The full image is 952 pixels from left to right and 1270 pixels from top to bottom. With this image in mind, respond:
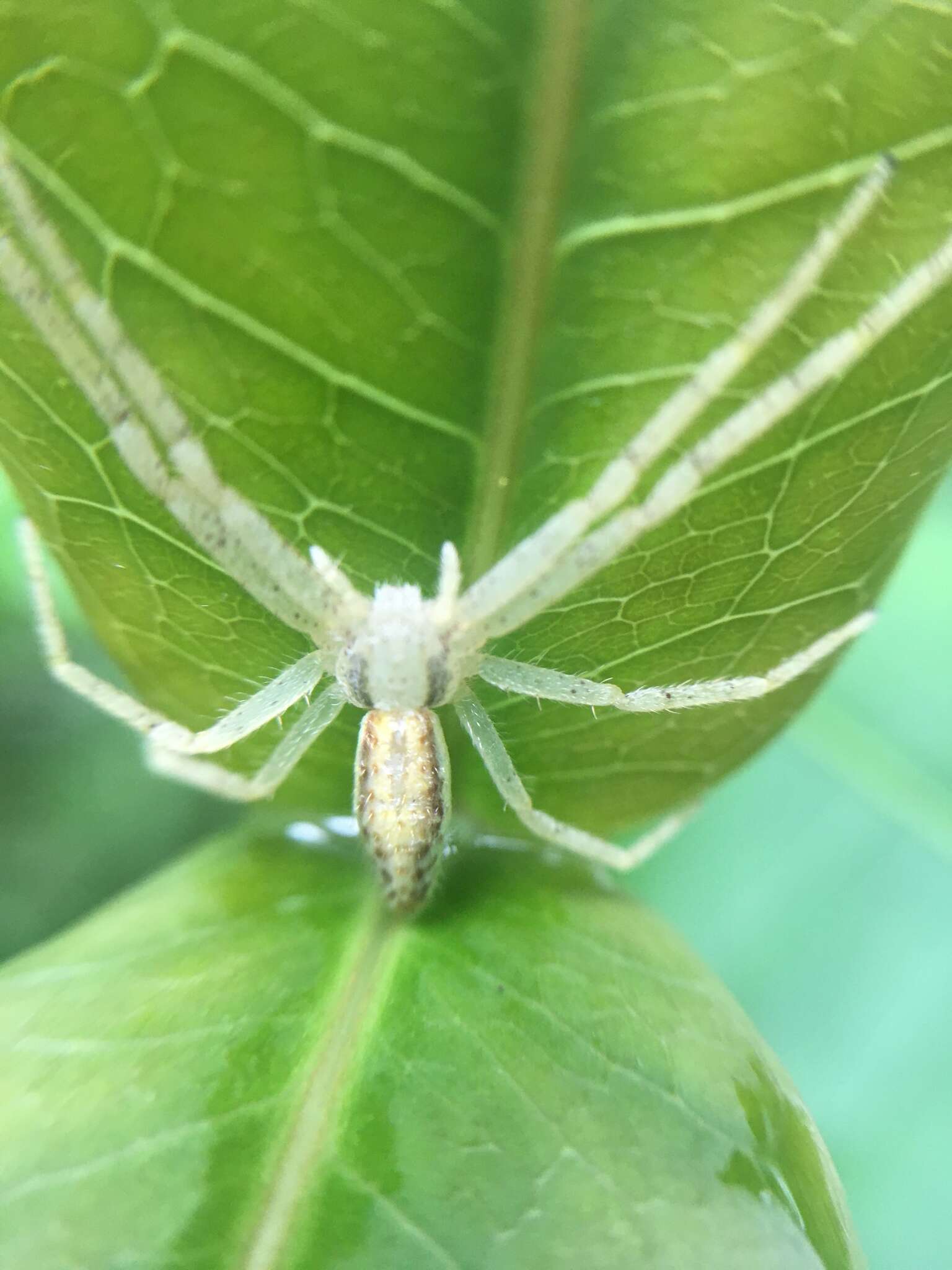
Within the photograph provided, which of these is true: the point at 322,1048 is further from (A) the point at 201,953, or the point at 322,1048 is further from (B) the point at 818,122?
(B) the point at 818,122

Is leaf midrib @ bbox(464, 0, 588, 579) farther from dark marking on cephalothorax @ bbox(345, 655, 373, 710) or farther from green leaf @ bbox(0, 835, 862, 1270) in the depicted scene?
green leaf @ bbox(0, 835, 862, 1270)

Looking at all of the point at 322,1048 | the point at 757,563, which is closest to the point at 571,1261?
the point at 322,1048

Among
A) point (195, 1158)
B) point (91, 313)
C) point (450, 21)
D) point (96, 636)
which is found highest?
point (450, 21)

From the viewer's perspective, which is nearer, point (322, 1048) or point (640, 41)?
point (640, 41)

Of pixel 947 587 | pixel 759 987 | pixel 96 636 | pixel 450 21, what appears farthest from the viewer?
pixel 947 587

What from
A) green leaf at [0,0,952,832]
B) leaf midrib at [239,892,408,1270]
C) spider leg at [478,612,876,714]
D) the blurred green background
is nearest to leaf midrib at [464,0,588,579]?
green leaf at [0,0,952,832]

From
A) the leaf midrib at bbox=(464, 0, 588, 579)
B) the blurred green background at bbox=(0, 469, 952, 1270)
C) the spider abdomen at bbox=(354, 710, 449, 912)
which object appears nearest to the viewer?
the leaf midrib at bbox=(464, 0, 588, 579)
